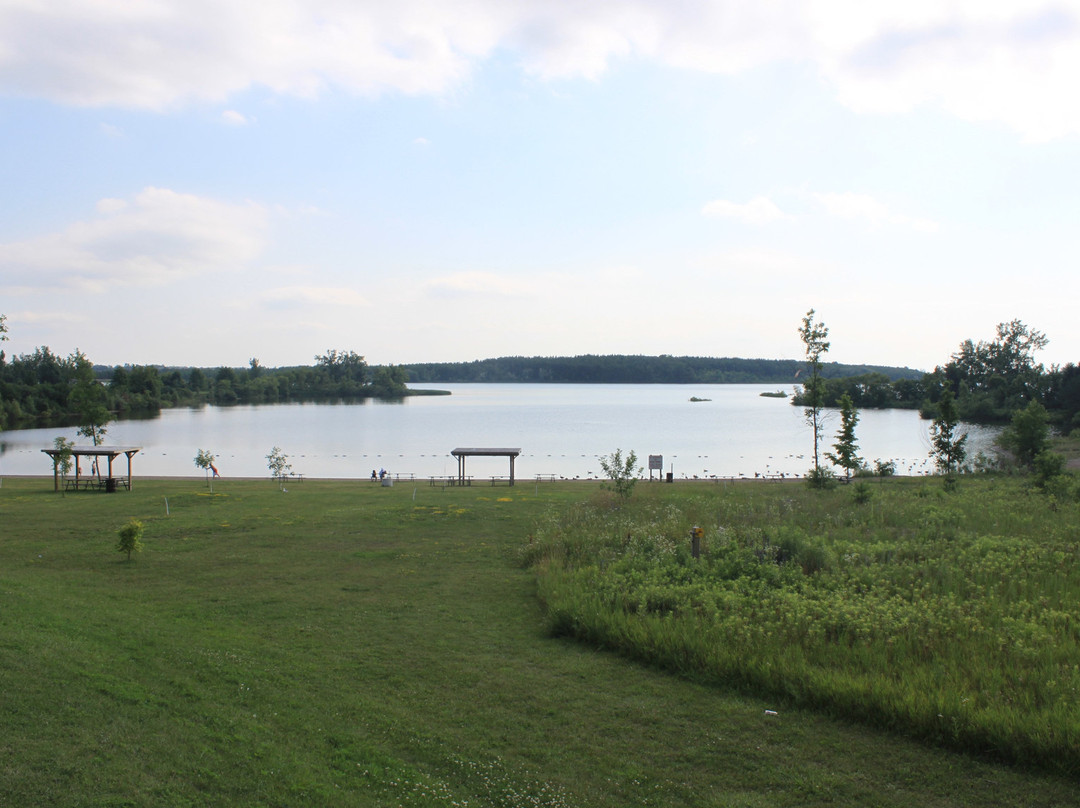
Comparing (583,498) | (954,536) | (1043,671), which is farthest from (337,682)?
(583,498)

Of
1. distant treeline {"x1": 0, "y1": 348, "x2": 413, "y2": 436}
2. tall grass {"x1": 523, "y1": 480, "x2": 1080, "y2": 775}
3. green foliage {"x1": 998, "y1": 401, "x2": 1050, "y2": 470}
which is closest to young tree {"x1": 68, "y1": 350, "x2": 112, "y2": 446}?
distant treeline {"x1": 0, "y1": 348, "x2": 413, "y2": 436}

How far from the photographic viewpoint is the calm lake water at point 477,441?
175 feet

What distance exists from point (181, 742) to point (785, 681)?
676cm

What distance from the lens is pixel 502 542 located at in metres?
19.4

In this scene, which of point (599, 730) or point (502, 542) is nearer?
point (599, 730)

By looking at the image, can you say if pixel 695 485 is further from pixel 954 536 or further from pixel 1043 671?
pixel 1043 671

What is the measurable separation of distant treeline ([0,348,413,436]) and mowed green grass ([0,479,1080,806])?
38263 millimetres

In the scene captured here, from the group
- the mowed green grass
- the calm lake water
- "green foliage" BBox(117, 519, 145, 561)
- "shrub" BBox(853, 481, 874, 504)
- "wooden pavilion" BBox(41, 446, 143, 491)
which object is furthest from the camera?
the calm lake water

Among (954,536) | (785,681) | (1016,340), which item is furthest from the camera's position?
(1016,340)

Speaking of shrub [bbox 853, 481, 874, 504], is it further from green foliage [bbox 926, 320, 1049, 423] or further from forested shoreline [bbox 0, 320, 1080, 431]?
green foliage [bbox 926, 320, 1049, 423]

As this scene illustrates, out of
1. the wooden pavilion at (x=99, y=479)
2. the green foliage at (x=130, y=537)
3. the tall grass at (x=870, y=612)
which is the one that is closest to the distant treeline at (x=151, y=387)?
the wooden pavilion at (x=99, y=479)

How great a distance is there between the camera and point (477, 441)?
71.8m

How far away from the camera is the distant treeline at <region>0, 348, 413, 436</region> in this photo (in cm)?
9138

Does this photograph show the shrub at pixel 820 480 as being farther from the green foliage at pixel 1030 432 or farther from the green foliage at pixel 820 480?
the green foliage at pixel 1030 432
